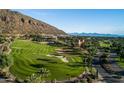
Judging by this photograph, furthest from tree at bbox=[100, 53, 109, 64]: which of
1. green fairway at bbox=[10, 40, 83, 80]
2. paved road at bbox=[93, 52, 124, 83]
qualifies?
green fairway at bbox=[10, 40, 83, 80]

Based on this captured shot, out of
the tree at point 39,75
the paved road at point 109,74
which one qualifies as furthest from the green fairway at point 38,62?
the paved road at point 109,74

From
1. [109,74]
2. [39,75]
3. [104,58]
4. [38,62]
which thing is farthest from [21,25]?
[109,74]

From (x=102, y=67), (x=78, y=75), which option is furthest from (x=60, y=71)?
(x=102, y=67)

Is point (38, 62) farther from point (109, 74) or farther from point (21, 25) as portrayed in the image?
point (109, 74)

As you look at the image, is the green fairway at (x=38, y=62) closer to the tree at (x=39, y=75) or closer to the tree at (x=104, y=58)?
the tree at (x=39, y=75)
